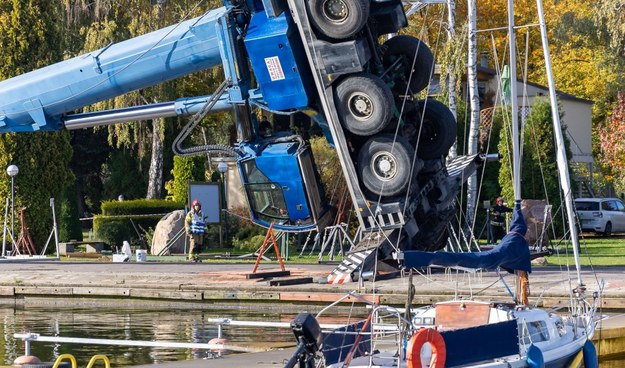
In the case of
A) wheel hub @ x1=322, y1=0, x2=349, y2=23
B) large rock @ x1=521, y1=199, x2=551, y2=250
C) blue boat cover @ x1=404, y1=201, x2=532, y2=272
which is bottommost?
blue boat cover @ x1=404, y1=201, x2=532, y2=272

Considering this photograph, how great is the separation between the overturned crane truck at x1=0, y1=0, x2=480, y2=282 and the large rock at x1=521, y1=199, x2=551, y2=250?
20.8 ft

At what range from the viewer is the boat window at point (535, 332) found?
1516cm

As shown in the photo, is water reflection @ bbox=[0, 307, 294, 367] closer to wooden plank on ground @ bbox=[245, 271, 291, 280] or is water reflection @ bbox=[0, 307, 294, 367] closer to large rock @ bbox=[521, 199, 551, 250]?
wooden plank on ground @ bbox=[245, 271, 291, 280]

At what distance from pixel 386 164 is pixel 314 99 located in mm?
2062

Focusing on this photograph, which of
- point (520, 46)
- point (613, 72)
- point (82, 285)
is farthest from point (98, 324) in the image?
point (520, 46)

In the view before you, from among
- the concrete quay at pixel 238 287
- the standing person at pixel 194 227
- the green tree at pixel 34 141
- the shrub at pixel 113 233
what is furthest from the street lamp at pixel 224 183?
the concrete quay at pixel 238 287

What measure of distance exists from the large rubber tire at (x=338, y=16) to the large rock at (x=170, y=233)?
15.5m

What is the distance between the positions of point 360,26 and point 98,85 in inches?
265

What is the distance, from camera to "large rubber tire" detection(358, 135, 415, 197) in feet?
81.4

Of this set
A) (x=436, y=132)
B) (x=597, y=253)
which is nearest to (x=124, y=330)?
(x=436, y=132)

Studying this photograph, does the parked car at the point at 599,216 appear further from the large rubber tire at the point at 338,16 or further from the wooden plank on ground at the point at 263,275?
the large rubber tire at the point at 338,16

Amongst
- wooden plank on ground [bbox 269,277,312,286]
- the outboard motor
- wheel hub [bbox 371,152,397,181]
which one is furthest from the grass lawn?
the outboard motor

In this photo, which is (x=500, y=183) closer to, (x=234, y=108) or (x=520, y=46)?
(x=234, y=108)

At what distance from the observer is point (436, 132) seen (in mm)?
26188
